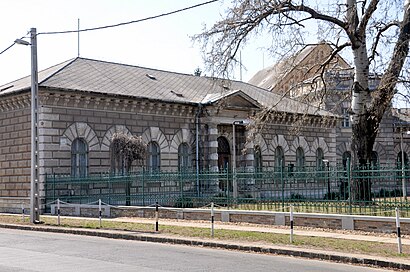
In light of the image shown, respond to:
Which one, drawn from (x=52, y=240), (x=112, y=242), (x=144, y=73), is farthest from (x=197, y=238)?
(x=144, y=73)

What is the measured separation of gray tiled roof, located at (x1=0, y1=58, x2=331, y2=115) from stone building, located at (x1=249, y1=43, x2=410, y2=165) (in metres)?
1.17

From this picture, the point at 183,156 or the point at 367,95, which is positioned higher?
the point at 367,95

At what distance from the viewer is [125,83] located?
33.4 meters

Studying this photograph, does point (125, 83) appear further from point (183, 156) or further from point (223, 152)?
point (223, 152)

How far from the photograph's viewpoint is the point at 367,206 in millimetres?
19391

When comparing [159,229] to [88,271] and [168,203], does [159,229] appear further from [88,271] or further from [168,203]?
[88,271]

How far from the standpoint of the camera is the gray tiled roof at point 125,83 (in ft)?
98.9

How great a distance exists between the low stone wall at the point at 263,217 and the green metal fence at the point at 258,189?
95 centimetres

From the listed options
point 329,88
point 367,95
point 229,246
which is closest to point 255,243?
point 229,246

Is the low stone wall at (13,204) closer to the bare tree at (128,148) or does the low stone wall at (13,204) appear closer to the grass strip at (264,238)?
the bare tree at (128,148)

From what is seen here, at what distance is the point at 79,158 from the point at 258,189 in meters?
10.9

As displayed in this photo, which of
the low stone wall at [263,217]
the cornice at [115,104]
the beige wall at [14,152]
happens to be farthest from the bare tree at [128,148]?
the beige wall at [14,152]

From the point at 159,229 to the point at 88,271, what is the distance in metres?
8.48

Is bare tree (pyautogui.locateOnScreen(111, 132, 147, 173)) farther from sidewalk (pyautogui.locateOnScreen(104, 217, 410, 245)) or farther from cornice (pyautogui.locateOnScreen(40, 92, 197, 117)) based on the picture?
sidewalk (pyautogui.locateOnScreen(104, 217, 410, 245))
